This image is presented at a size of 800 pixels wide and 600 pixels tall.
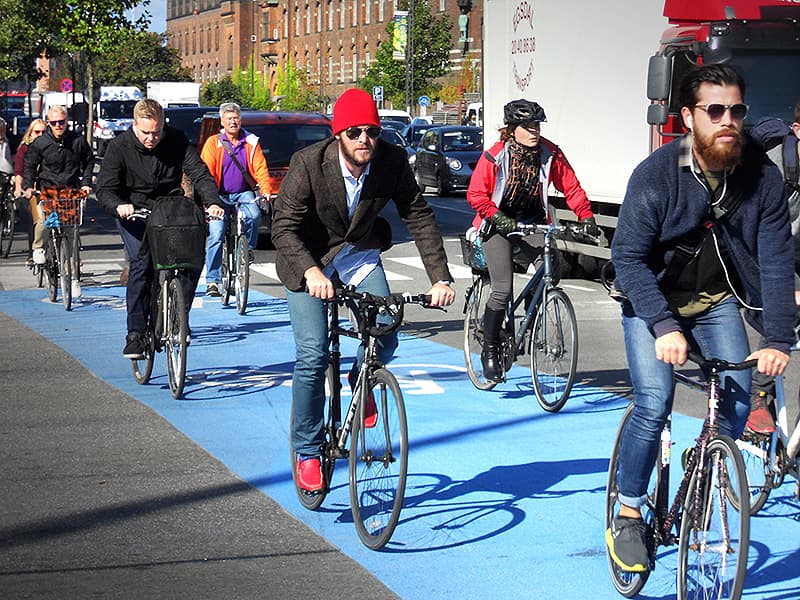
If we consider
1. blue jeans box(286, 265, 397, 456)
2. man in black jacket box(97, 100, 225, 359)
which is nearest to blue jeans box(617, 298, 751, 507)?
blue jeans box(286, 265, 397, 456)

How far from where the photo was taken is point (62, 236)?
46.0 feet

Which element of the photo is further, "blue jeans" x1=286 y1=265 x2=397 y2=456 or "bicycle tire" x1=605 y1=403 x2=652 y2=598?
"blue jeans" x1=286 y1=265 x2=397 y2=456

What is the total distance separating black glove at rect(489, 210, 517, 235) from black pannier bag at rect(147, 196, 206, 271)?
1.83 m

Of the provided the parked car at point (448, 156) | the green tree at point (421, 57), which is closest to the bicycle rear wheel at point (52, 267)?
the parked car at point (448, 156)

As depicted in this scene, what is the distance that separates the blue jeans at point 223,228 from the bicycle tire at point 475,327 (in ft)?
15.1

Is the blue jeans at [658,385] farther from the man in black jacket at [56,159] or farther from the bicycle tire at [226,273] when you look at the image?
the man in black jacket at [56,159]

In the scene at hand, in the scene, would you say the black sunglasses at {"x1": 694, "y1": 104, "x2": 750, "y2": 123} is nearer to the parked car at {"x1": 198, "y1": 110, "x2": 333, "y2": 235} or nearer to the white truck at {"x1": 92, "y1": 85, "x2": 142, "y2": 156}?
the parked car at {"x1": 198, "y1": 110, "x2": 333, "y2": 235}

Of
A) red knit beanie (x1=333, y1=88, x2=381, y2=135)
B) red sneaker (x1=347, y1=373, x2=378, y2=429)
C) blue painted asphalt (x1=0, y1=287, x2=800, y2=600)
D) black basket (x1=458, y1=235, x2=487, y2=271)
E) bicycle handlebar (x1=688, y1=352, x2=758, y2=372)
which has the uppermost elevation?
red knit beanie (x1=333, y1=88, x2=381, y2=135)

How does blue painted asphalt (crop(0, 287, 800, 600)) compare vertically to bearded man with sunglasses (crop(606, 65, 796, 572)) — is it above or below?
below

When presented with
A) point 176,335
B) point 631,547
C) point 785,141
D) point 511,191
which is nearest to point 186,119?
point 176,335

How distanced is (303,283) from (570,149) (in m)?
11.8

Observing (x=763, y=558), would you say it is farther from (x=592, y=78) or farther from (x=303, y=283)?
(x=592, y=78)

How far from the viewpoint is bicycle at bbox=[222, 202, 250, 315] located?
529 inches

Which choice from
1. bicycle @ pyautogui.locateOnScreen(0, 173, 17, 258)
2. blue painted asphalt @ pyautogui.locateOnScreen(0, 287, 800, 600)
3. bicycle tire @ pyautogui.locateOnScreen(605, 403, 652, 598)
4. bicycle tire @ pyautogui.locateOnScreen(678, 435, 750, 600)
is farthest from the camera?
bicycle @ pyautogui.locateOnScreen(0, 173, 17, 258)
